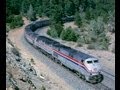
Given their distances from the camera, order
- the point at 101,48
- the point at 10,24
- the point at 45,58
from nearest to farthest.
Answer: the point at 45,58 → the point at 101,48 → the point at 10,24

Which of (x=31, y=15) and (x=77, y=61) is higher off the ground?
(x=77, y=61)

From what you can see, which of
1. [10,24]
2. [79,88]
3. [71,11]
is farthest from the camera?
[71,11]

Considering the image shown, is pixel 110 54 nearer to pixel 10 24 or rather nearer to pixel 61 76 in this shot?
pixel 61 76

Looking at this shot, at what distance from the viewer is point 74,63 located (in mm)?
31547

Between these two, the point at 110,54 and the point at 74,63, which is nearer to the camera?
the point at 74,63

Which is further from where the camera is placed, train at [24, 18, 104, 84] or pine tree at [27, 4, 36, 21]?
pine tree at [27, 4, 36, 21]

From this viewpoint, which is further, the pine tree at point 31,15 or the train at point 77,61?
the pine tree at point 31,15

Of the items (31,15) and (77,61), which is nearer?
(77,61)
